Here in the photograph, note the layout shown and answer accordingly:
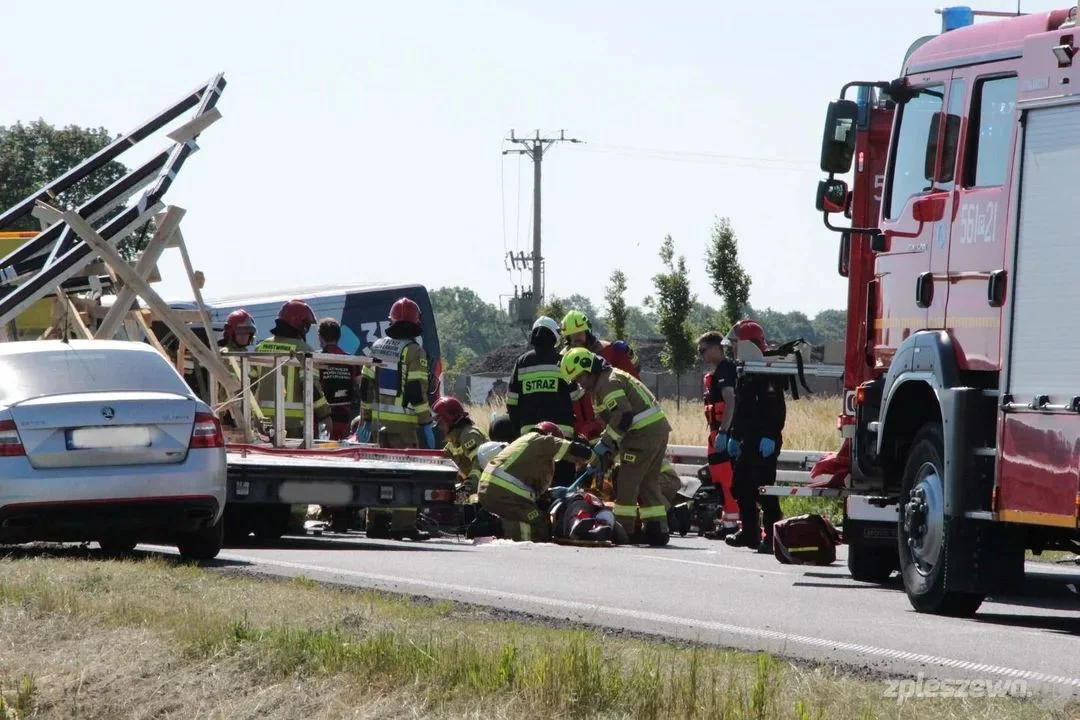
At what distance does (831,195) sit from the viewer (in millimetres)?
11086

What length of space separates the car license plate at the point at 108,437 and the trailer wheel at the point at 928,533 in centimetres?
467

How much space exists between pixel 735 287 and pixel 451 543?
112ft

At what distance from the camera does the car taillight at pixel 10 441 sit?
1120 cm

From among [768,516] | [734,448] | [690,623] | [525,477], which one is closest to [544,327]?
[525,477]

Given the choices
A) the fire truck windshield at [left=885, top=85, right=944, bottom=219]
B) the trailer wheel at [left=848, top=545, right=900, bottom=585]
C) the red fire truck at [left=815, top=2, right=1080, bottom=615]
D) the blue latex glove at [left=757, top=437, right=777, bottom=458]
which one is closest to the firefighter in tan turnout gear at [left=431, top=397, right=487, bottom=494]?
the blue latex glove at [left=757, top=437, right=777, bottom=458]

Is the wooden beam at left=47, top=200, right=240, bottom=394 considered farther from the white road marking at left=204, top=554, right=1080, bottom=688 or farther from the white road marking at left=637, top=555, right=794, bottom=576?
the white road marking at left=637, top=555, right=794, bottom=576

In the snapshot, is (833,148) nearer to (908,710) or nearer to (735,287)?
(908,710)

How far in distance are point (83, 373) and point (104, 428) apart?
0.61 m

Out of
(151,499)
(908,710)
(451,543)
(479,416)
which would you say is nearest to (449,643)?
(908,710)

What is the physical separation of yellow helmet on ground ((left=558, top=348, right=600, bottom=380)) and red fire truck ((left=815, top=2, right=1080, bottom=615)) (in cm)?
374

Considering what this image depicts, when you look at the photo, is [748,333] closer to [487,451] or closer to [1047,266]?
[487,451]

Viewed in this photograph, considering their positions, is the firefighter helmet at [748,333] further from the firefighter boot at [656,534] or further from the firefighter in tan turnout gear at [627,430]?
the firefighter boot at [656,534]

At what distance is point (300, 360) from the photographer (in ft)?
49.3

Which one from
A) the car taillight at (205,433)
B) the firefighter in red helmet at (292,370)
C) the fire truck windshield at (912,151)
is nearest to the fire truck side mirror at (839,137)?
the fire truck windshield at (912,151)
